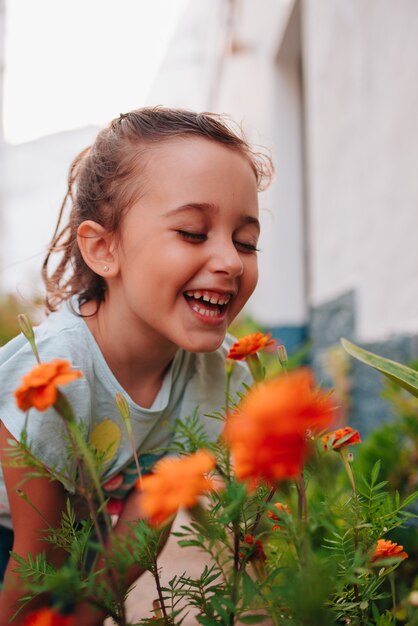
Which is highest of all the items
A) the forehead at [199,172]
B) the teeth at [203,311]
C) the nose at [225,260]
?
the forehead at [199,172]

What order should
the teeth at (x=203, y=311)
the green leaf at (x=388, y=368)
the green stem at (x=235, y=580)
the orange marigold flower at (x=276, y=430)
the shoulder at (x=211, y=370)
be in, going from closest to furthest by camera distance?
the orange marigold flower at (x=276, y=430) < the green stem at (x=235, y=580) < the green leaf at (x=388, y=368) < the teeth at (x=203, y=311) < the shoulder at (x=211, y=370)

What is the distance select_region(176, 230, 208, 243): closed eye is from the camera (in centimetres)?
91

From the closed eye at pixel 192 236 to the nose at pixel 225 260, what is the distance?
0.03 m

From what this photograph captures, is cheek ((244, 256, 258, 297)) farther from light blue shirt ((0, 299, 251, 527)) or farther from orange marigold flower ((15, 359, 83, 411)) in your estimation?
orange marigold flower ((15, 359, 83, 411))

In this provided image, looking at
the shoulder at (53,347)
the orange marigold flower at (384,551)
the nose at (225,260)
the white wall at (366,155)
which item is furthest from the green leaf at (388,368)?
the white wall at (366,155)

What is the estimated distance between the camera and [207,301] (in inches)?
36.8

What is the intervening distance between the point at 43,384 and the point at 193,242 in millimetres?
502

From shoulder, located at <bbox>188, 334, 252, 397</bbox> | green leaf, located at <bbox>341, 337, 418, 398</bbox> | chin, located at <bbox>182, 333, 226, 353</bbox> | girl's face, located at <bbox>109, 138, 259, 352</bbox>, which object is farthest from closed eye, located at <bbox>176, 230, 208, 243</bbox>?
shoulder, located at <bbox>188, 334, 252, 397</bbox>

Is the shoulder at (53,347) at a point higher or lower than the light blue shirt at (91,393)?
higher

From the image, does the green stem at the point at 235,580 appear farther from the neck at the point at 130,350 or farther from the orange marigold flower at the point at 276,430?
A: the neck at the point at 130,350

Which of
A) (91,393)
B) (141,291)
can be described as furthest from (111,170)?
(91,393)

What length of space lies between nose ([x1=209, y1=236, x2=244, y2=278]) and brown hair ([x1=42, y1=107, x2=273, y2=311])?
202 mm

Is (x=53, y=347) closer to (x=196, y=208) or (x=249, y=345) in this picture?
(x=196, y=208)

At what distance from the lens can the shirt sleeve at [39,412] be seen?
0.84 meters
